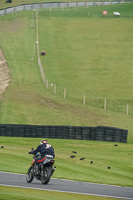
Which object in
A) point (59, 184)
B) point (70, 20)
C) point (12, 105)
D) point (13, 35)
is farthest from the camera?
point (70, 20)

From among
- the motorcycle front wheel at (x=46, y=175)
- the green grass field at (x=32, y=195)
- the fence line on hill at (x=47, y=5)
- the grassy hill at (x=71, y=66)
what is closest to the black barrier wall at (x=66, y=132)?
the grassy hill at (x=71, y=66)

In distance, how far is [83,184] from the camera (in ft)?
81.2

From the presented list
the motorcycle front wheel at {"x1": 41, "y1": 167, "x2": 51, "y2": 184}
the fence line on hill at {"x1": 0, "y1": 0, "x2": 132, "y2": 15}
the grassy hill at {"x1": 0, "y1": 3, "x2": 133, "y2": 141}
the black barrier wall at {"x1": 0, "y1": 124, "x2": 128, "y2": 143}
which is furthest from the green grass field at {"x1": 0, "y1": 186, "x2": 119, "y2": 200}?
the fence line on hill at {"x1": 0, "y1": 0, "x2": 132, "y2": 15}

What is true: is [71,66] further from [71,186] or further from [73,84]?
[71,186]

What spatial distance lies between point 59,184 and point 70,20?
93.2 meters

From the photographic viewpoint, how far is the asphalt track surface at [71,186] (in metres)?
22.4

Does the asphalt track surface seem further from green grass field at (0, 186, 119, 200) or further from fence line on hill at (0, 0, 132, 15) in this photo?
fence line on hill at (0, 0, 132, 15)

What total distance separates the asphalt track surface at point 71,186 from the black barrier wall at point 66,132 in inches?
676

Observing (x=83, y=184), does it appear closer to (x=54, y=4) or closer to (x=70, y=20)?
(x=70, y=20)

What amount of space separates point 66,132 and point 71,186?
A: 1991cm

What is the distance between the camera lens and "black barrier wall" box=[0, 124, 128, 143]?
141 ft

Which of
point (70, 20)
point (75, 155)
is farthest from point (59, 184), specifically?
point (70, 20)

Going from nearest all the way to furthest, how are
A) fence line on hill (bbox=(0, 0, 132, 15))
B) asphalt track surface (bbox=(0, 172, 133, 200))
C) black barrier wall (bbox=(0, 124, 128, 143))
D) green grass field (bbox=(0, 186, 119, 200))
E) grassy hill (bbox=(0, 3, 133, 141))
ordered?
green grass field (bbox=(0, 186, 119, 200)), asphalt track surface (bbox=(0, 172, 133, 200)), black barrier wall (bbox=(0, 124, 128, 143)), grassy hill (bbox=(0, 3, 133, 141)), fence line on hill (bbox=(0, 0, 132, 15))

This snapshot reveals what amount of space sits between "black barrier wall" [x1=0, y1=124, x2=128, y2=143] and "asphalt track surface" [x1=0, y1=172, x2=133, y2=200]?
17.2 metres
